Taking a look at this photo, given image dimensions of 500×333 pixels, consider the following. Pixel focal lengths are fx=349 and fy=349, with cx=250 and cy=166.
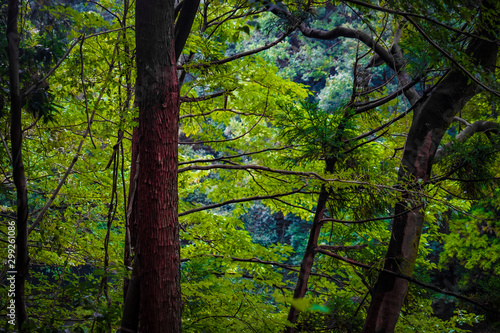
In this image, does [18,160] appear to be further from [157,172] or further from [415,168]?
[415,168]

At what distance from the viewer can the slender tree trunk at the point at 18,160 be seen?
1765 mm

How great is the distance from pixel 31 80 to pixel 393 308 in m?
3.57

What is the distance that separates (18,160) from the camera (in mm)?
1846

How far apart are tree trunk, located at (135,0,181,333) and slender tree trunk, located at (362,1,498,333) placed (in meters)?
2.03

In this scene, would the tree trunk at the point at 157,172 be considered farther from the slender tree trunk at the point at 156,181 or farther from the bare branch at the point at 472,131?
the bare branch at the point at 472,131

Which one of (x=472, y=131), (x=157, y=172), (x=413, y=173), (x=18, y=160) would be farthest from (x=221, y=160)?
(x=472, y=131)

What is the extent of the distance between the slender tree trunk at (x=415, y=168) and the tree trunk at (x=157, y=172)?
203 centimetres

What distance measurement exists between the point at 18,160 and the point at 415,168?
318 centimetres

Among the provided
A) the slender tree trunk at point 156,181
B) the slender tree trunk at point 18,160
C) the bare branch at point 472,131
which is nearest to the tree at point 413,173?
the bare branch at point 472,131

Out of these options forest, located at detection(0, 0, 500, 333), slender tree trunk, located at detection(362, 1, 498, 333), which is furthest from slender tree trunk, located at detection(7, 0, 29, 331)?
slender tree trunk, located at detection(362, 1, 498, 333)

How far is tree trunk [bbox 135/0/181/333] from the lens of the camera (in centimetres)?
198

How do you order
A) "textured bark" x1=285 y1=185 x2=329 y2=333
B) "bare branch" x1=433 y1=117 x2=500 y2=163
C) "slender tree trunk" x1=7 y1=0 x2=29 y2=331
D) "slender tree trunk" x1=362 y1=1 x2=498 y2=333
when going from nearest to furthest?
"slender tree trunk" x1=7 y1=0 x2=29 y2=331, "slender tree trunk" x1=362 y1=1 x2=498 y2=333, "textured bark" x1=285 y1=185 x2=329 y2=333, "bare branch" x1=433 y1=117 x2=500 y2=163

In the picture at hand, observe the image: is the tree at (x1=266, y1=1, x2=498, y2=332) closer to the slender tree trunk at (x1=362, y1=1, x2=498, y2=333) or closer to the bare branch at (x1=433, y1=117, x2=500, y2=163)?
the slender tree trunk at (x1=362, y1=1, x2=498, y2=333)

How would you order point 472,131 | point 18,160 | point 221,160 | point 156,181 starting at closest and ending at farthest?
1. point 18,160
2. point 156,181
3. point 221,160
4. point 472,131
